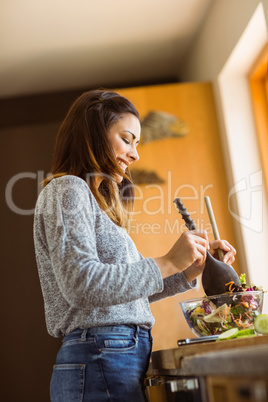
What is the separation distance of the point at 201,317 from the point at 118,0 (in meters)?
1.83

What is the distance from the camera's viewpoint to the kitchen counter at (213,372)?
56 cm

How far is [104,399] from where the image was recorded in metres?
0.95

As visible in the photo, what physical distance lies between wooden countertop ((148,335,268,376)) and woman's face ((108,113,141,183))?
0.40 meters

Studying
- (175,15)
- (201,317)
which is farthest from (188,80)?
(201,317)

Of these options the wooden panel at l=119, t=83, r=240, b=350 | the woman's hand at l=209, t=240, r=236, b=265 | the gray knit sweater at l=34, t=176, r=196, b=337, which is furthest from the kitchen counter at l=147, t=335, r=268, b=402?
the wooden panel at l=119, t=83, r=240, b=350

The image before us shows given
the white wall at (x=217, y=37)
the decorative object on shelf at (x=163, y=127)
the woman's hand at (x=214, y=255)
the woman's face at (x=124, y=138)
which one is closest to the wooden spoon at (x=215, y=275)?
the woman's hand at (x=214, y=255)

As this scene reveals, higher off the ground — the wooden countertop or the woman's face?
the woman's face

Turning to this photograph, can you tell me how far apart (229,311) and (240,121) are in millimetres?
1653

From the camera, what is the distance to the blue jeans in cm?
95

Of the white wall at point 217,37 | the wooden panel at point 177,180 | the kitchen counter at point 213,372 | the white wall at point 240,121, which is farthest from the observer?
the wooden panel at point 177,180

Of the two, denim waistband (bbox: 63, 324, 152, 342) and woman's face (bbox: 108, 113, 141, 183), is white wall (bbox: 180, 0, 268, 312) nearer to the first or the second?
woman's face (bbox: 108, 113, 141, 183)

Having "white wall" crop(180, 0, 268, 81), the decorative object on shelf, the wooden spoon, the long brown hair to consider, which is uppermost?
"white wall" crop(180, 0, 268, 81)

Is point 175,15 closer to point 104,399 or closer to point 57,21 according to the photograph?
point 57,21

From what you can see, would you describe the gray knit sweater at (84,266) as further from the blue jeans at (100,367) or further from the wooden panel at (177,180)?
the wooden panel at (177,180)
